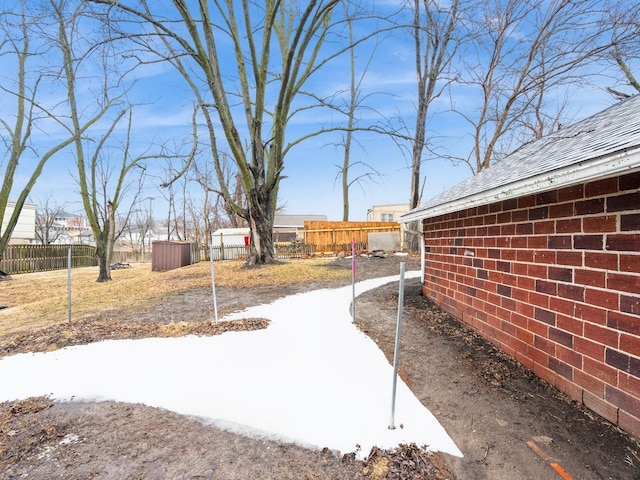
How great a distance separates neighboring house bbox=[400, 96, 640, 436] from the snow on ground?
134 centimetres

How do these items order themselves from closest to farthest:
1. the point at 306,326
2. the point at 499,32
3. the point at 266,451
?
the point at 266,451, the point at 306,326, the point at 499,32

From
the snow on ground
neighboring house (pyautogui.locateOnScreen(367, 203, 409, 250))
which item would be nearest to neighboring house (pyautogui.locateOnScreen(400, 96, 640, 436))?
the snow on ground

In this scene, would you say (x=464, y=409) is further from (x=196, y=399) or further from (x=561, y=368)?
(x=196, y=399)

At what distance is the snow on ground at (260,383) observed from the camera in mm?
2461

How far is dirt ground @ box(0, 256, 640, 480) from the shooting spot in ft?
6.61

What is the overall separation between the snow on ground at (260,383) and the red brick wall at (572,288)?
4.37 ft

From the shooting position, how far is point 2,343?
15.4 feet

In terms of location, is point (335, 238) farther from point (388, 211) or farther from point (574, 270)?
point (388, 211)

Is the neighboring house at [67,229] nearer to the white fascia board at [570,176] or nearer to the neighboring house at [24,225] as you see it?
the neighboring house at [24,225]

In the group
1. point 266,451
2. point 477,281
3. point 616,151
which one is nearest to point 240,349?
point 266,451

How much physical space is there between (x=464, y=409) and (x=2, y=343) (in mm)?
6298

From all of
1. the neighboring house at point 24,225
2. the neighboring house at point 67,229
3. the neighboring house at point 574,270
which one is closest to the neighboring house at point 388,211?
the neighboring house at point 67,229

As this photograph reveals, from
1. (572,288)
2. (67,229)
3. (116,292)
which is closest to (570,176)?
(572,288)

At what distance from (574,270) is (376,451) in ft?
7.57
